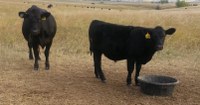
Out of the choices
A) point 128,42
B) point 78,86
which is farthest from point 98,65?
point 128,42

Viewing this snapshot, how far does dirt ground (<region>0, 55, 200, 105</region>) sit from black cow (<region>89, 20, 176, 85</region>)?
2.73ft

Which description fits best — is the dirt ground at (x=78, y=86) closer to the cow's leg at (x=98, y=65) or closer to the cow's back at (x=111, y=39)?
the cow's leg at (x=98, y=65)

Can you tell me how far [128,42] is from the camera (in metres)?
10.4

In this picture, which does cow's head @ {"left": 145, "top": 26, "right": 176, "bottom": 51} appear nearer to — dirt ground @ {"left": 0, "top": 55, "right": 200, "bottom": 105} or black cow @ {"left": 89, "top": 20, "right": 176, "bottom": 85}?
black cow @ {"left": 89, "top": 20, "right": 176, "bottom": 85}

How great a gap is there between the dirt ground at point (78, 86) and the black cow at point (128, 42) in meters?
0.83

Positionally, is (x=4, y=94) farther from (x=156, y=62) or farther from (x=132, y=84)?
(x=156, y=62)

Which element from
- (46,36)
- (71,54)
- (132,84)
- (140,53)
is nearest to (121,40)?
(140,53)

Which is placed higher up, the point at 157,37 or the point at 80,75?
the point at 157,37

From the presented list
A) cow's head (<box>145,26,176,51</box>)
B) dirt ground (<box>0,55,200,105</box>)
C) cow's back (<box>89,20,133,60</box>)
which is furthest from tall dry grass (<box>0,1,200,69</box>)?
cow's head (<box>145,26,176,51</box>)

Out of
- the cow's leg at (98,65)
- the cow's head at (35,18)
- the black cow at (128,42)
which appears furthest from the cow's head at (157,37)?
the cow's head at (35,18)

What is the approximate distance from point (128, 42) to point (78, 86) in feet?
6.52

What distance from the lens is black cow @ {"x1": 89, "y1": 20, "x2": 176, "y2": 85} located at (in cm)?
996

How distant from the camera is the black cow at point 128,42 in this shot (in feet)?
32.7

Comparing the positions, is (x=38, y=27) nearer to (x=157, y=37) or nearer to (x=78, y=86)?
(x=78, y=86)
